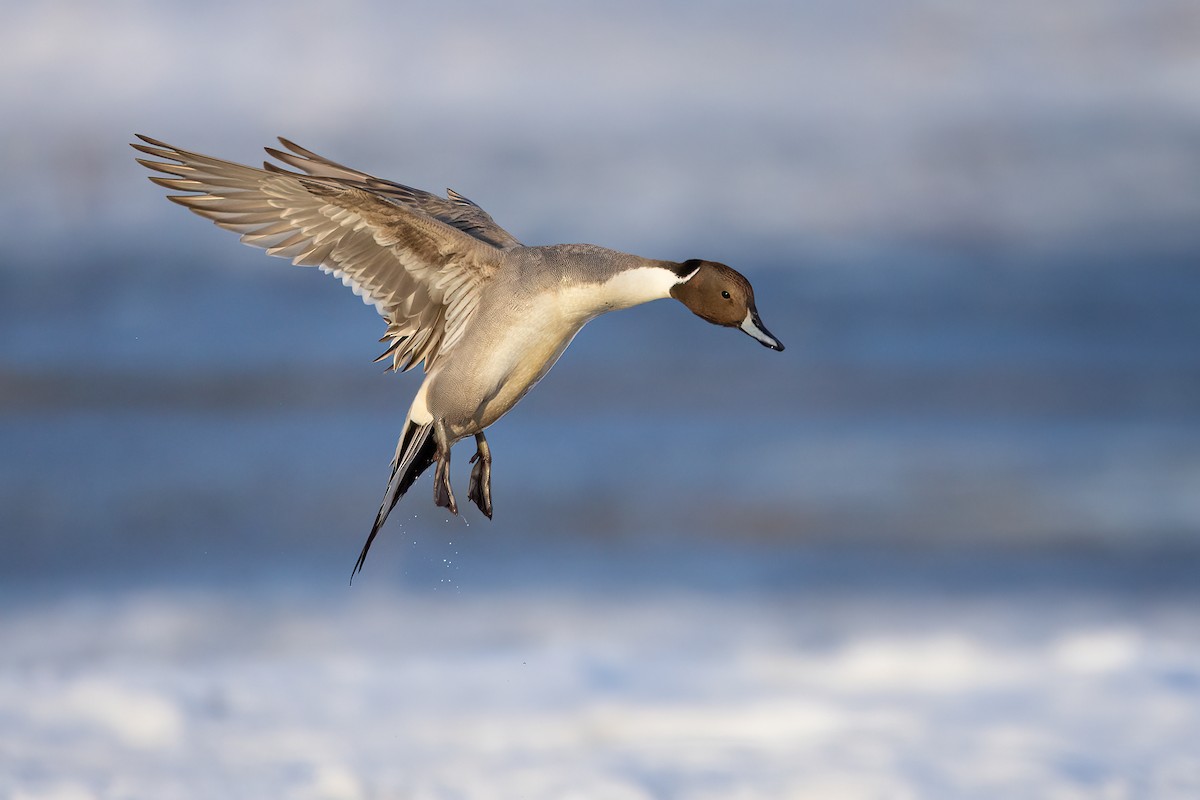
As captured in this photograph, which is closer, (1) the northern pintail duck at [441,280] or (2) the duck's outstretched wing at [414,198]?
(1) the northern pintail duck at [441,280]

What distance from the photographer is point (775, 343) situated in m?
8.23

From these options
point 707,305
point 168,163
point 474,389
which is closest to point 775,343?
point 707,305

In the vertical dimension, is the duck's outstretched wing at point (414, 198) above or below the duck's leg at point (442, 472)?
above

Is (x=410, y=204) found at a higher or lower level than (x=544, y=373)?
higher

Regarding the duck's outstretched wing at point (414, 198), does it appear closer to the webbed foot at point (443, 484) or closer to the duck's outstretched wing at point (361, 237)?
the duck's outstretched wing at point (361, 237)

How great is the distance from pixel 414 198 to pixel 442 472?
1.70 metres

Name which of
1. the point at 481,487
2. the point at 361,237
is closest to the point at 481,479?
the point at 481,487

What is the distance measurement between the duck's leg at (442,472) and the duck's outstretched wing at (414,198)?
1.01 meters

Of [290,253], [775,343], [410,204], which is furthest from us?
[410,204]

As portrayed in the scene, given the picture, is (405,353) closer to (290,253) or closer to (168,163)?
(290,253)

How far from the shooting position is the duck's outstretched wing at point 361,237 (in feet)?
28.1

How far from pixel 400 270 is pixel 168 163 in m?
1.28

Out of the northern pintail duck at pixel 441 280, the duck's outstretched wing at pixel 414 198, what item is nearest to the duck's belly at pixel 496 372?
the northern pintail duck at pixel 441 280

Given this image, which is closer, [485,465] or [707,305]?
[707,305]
